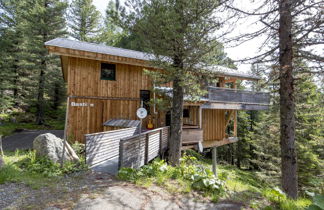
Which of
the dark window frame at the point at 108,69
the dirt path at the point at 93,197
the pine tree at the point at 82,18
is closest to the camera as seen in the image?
the dirt path at the point at 93,197

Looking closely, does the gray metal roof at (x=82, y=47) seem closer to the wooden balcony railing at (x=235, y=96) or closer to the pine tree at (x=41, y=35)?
the wooden balcony railing at (x=235, y=96)

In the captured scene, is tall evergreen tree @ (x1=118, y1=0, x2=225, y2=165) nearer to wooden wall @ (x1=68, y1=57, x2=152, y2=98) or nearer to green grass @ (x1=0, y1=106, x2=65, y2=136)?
wooden wall @ (x1=68, y1=57, x2=152, y2=98)

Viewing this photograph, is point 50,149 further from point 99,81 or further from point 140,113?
point 99,81

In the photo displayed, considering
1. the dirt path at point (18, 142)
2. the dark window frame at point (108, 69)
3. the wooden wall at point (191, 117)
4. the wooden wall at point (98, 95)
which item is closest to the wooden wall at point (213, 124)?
the wooden wall at point (191, 117)

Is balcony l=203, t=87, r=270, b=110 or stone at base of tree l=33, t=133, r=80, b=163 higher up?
balcony l=203, t=87, r=270, b=110

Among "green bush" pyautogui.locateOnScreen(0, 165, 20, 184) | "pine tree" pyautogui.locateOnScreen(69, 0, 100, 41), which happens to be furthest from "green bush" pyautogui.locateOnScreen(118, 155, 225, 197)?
"pine tree" pyautogui.locateOnScreen(69, 0, 100, 41)

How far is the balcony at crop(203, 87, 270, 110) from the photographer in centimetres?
1148

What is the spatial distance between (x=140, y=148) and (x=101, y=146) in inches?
46.9

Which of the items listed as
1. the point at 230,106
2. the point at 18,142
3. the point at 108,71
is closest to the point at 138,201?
the point at 108,71

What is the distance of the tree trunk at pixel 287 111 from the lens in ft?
16.6

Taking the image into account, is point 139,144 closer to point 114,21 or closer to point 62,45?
point 114,21

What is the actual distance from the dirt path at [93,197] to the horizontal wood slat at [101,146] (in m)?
0.95

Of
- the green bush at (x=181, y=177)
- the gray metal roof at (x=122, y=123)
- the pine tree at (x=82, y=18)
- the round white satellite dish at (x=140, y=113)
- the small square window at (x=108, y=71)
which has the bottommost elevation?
the green bush at (x=181, y=177)

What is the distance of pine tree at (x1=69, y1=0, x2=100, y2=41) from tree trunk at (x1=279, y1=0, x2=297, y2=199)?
66.9ft
